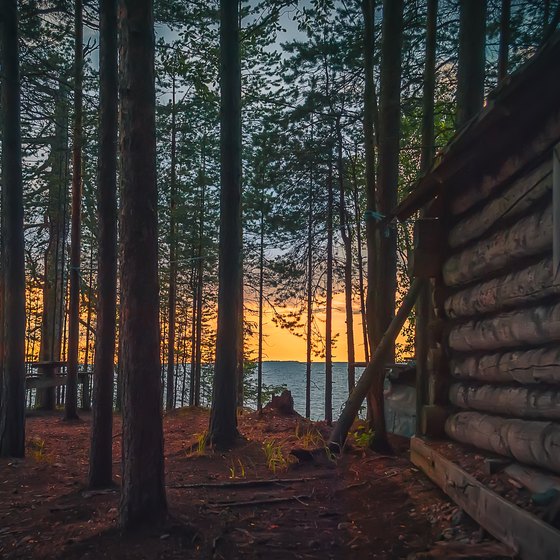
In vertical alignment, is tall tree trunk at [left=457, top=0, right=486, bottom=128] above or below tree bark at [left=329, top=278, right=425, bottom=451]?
above

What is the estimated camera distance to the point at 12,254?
9.65 m

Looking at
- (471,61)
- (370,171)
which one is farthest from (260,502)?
(471,61)

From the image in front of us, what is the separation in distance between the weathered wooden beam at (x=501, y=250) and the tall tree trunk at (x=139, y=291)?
3307 millimetres

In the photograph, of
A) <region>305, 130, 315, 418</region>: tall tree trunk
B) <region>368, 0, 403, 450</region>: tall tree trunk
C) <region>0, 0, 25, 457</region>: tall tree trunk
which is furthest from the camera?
<region>305, 130, 315, 418</region>: tall tree trunk

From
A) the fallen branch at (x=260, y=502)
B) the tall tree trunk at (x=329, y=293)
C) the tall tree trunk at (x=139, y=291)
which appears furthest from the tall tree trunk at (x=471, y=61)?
the tall tree trunk at (x=329, y=293)

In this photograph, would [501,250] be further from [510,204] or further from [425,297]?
[425,297]

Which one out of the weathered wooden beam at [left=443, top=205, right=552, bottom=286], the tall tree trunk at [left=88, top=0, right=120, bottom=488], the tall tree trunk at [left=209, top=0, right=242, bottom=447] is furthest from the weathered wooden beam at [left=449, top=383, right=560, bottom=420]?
the tall tree trunk at [left=209, top=0, right=242, bottom=447]

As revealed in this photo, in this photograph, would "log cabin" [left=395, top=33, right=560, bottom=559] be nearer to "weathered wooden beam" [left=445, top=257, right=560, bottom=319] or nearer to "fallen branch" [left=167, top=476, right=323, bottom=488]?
"weathered wooden beam" [left=445, top=257, right=560, bottom=319]

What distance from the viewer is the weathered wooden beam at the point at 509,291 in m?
4.11

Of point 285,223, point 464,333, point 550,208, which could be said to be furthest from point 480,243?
point 285,223

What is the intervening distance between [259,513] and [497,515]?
2827 mm

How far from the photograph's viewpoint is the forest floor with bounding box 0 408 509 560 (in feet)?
15.7

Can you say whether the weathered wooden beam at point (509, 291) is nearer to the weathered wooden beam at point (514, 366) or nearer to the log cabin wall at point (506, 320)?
the log cabin wall at point (506, 320)

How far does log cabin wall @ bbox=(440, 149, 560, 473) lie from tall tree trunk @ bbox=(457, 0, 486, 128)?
1.85 m
